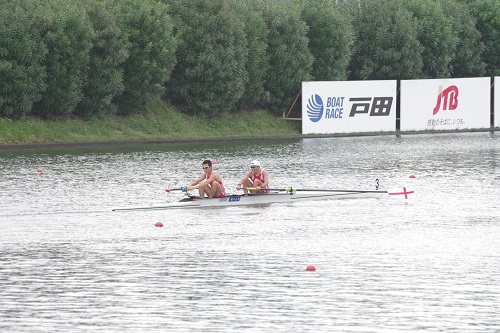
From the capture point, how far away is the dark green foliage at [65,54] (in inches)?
2092

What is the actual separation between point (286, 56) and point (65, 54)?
1417 centimetres

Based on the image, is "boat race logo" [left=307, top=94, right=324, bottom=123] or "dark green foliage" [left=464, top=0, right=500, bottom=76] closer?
"boat race logo" [left=307, top=94, right=324, bottom=123]

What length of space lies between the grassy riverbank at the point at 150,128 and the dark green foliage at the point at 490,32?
684 inches

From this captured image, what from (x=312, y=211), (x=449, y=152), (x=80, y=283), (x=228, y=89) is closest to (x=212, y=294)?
(x=80, y=283)

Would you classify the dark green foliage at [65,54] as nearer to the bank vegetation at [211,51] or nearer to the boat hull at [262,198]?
the bank vegetation at [211,51]

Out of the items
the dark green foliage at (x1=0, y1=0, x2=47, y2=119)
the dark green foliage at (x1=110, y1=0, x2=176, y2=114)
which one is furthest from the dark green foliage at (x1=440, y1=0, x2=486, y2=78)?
the dark green foliage at (x1=0, y1=0, x2=47, y2=119)

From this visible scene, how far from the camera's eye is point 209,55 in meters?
58.6

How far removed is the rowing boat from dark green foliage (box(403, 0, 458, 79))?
3566 centimetres

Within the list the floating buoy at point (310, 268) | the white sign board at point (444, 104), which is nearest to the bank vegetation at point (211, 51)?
the white sign board at point (444, 104)

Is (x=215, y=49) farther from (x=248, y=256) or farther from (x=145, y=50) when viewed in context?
(x=248, y=256)

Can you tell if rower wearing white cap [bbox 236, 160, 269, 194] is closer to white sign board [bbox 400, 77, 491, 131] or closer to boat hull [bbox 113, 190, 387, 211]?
boat hull [bbox 113, 190, 387, 211]

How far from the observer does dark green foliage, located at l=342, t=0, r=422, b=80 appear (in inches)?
2596

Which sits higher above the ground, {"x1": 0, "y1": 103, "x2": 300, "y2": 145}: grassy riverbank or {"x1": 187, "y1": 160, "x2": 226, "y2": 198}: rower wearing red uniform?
{"x1": 0, "y1": 103, "x2": 300, "y2": 145}: grassy riverbank

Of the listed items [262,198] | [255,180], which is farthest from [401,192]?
[255,180]
